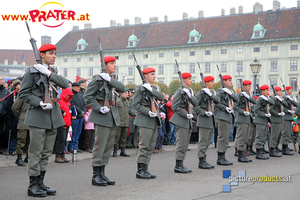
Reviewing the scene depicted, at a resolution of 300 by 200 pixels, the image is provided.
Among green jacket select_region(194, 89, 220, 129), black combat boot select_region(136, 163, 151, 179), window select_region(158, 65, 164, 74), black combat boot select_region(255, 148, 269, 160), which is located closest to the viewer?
black combat boot select_region(136, 163, 151, 179)

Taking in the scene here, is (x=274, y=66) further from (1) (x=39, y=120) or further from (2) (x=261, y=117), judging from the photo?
(1) (x=39, y=120)

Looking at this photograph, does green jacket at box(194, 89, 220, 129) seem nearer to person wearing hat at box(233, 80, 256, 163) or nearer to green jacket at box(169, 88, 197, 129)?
green jacket at box(169, 88, 197, 129)

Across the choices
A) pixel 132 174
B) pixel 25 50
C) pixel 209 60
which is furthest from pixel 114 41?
pixel 132 174

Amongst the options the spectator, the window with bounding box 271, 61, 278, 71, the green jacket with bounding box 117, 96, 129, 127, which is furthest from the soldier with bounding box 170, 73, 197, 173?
the window with bounding box 271, 61, 278, 71

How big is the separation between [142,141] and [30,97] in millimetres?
2482

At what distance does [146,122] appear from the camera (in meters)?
7.88

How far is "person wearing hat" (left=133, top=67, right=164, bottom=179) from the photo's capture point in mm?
7746

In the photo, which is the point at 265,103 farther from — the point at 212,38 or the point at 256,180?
the point at 212,38

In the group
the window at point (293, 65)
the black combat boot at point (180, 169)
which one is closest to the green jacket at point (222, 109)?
the black combat boot at point (180, 169)

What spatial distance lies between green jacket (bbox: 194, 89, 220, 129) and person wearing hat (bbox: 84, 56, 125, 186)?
2731 millimetres

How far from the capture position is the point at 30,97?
6.07 metres

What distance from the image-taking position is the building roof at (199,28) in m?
69.7

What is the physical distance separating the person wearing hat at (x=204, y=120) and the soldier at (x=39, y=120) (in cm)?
385

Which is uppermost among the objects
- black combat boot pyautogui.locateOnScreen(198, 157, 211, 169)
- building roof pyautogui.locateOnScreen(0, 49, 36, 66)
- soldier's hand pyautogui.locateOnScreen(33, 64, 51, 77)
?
building roof pyautogui.locateOnScreen(0, 49, 36, 66)
